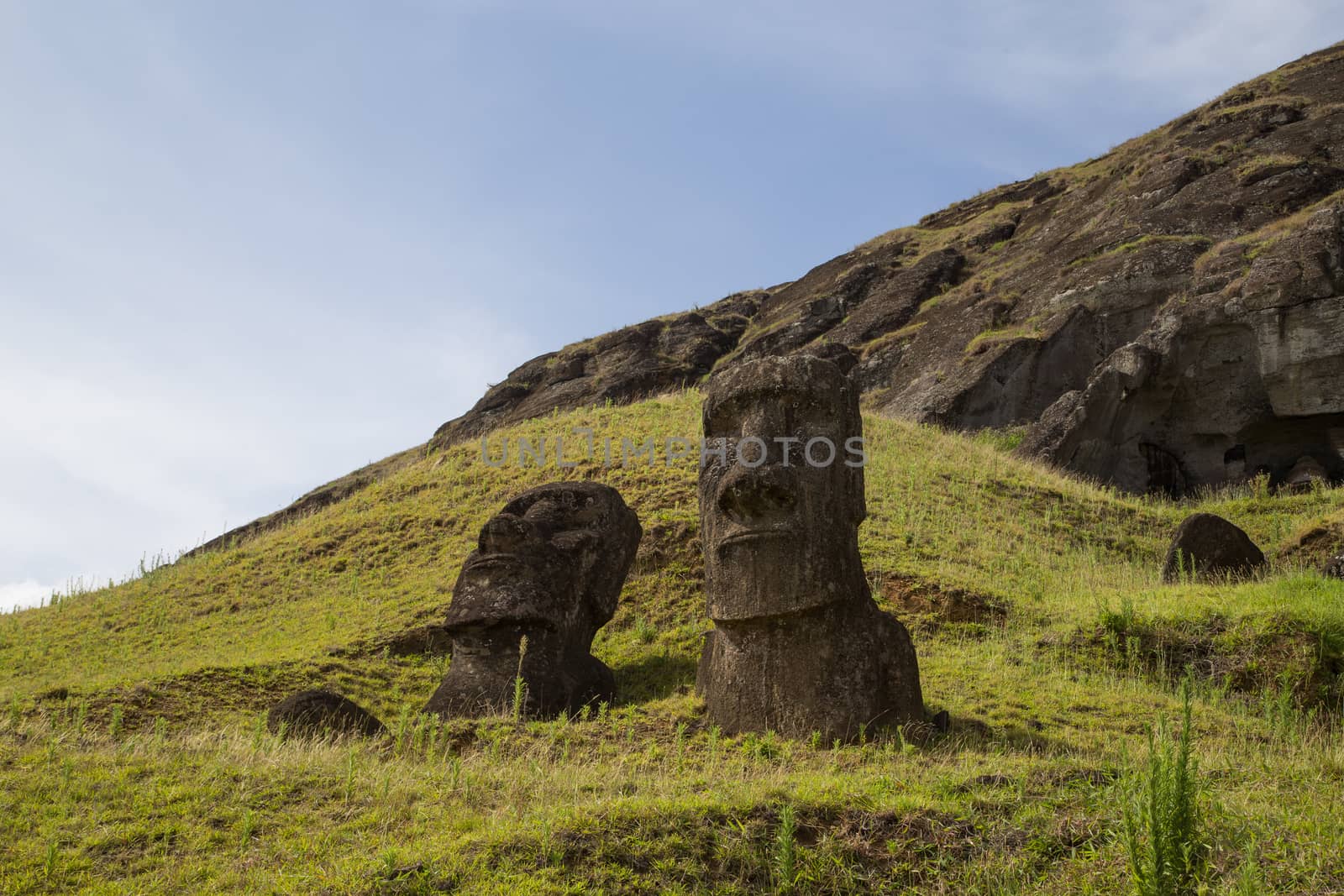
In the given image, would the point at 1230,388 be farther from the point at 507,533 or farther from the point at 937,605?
the point at 507,533

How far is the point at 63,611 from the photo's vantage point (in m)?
18.4

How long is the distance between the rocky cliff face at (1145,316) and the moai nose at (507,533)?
1418 cm

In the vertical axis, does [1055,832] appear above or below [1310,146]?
below

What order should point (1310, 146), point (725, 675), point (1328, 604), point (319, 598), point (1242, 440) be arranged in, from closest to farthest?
point (725, 675)
point (1328, 604)
point (319, 598)
point (1242, 440)
point (1310, 146)

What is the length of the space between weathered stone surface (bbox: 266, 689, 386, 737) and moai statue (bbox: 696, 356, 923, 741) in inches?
115

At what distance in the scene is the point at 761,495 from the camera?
8695mm

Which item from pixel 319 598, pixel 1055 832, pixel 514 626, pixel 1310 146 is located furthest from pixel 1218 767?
pixel 1310 146

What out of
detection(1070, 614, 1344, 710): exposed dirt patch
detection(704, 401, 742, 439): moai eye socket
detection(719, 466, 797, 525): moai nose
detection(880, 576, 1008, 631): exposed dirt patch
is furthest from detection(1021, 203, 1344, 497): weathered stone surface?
detection(719, 466, 797, 525): moai nose

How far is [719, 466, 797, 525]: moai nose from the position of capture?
8664 mm

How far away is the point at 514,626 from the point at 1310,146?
27329 mm

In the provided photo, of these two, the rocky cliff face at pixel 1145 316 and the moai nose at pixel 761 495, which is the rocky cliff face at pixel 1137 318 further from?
the moai nose at pixel 761 495

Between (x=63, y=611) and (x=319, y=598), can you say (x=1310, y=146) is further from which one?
(x=63, y=611)

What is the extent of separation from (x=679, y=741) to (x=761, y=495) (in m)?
2.02

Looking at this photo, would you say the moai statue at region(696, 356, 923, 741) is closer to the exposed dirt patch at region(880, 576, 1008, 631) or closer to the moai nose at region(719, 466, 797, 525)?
the moai nose at region(719, 466, 797, 525)
